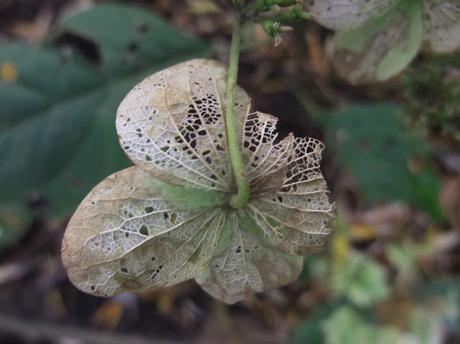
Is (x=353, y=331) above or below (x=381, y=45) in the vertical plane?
below

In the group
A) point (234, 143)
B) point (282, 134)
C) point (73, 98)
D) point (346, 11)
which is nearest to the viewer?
point (234, 143)

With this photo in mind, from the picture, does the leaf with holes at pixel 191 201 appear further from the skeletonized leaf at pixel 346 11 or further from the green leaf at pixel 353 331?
the green leaf at pixel 353 331

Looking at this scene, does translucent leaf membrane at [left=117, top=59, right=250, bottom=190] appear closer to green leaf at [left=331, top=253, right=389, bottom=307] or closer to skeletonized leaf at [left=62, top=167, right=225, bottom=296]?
skeletonized leaf at [left=62, top=167, right=225, bottom=296]

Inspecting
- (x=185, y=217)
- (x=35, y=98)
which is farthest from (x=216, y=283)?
(x=35, y=98)

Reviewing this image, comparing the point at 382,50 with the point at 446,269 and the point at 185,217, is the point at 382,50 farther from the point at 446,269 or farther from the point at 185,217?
the point at 446,269

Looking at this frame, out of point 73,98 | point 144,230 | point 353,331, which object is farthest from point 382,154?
point 144,230

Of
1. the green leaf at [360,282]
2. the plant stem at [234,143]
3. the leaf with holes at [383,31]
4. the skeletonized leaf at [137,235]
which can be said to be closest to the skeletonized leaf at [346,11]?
the leaf with holes at [383,31]

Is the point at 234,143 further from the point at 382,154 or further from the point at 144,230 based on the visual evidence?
the point at 382,154

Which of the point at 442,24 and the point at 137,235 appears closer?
the point at 137,235

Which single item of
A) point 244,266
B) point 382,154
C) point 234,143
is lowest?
point 382,154
